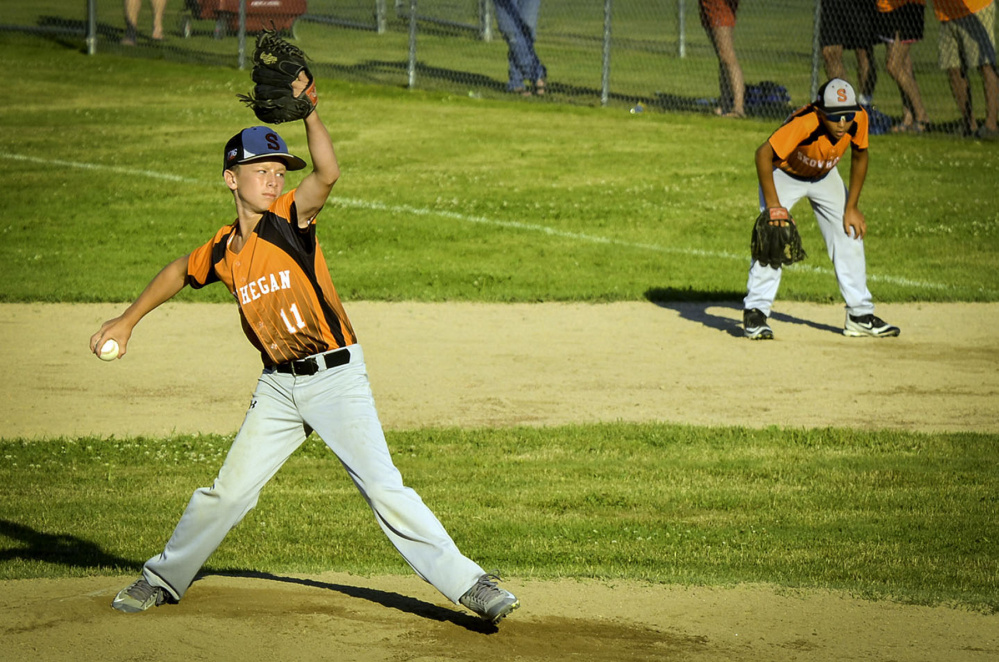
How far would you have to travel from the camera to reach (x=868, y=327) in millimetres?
11625

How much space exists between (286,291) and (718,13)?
17.2 metres

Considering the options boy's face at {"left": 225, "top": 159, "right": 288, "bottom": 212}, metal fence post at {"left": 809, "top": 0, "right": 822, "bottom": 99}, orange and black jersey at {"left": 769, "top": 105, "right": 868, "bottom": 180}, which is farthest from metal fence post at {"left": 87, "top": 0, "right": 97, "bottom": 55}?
boy's face at {"left": 225, "top": 159, "right": 288, "bottom": 212}

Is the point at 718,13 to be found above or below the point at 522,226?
above

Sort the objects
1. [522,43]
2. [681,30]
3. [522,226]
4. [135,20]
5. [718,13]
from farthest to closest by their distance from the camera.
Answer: [135,20]
[681,30]
[522,43]
[718,13]
[522,226]

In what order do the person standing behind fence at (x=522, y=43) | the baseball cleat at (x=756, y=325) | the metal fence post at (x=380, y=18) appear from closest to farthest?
the baseball cleat at (x=756, y=325) < the person standing behind fence at (x=522, y=43) < the metal fence post at (x=380, y=18)

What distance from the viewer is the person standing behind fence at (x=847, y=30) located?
20.5 meters

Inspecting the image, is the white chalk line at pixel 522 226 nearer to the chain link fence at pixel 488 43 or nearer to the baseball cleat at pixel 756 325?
the baseball cleat at pixel 756 325

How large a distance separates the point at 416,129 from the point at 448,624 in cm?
1664

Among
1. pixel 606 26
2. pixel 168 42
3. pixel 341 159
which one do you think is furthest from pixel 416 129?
pixel 168 42

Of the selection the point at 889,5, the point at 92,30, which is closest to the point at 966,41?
the point at 889,5

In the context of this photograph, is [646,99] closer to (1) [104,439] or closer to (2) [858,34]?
(2) [858,34]

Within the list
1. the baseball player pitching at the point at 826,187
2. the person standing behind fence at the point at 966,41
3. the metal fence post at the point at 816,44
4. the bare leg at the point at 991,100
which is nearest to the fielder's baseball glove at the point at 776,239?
the baseball player pitching at the point at 826,187

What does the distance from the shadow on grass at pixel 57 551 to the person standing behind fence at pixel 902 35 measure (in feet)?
54.4

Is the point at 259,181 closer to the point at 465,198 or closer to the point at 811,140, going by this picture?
the point at 811,140
